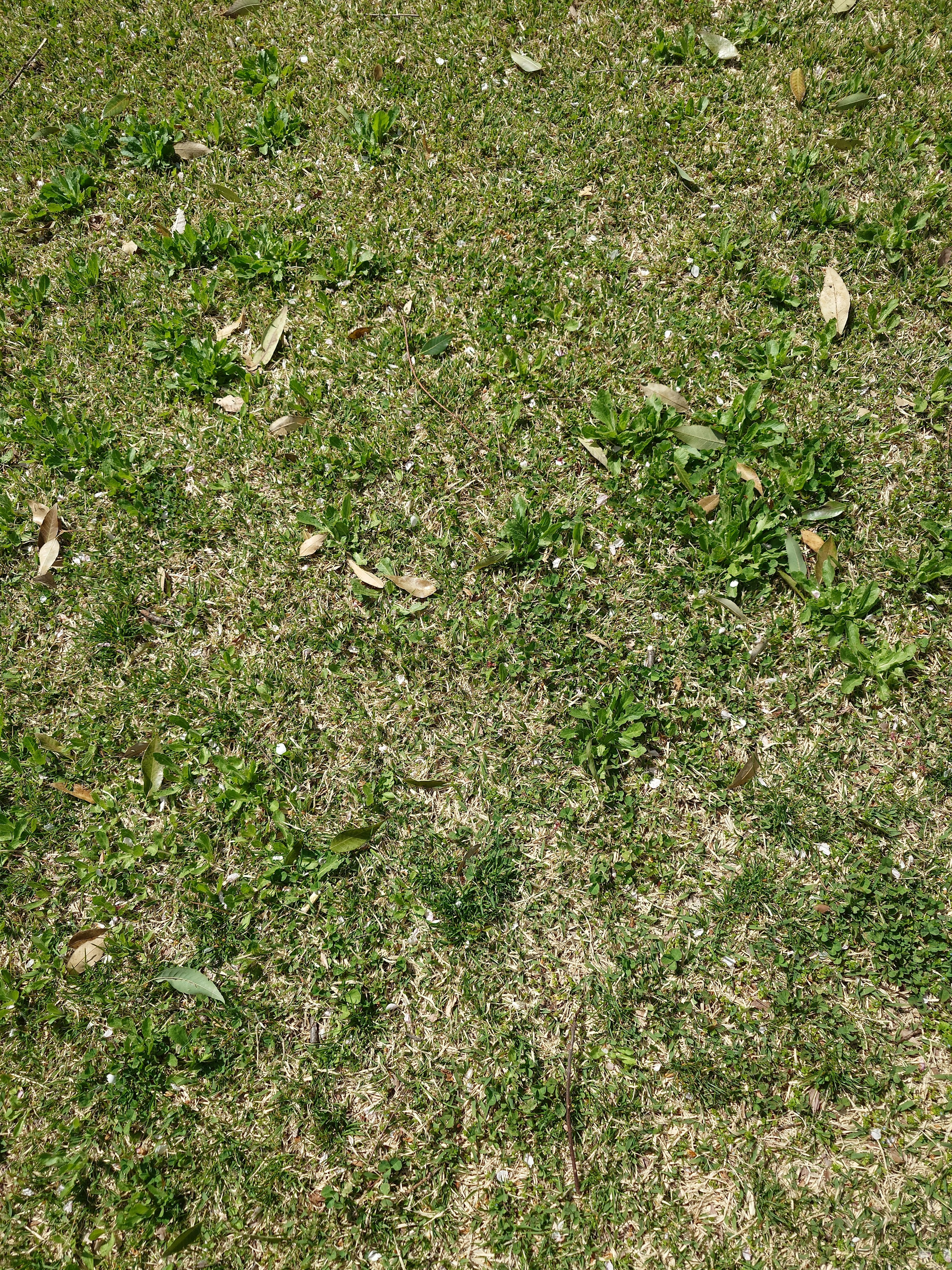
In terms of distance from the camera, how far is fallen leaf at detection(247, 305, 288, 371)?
3383 millimetres

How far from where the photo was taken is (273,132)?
3.84 m

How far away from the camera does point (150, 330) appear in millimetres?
3473

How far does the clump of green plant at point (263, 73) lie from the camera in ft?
13.0

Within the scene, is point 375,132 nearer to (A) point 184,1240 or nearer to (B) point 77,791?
(B) point 77,791

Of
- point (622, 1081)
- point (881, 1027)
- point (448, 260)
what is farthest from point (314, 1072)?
point (448, 260)

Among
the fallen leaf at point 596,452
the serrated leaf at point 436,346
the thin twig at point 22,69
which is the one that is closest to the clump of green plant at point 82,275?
the thin twig at point 22,69

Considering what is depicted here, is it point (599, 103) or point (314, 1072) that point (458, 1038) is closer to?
point (314, 1072)

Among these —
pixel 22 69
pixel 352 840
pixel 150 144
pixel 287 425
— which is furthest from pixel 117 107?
pixel 352 840

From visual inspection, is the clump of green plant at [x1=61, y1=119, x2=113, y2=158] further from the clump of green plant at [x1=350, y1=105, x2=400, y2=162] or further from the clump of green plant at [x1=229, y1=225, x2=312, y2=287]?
the clump of green plant at [x1=350, y1=105, x2=400, y2=162]

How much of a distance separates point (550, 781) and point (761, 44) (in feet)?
11.3

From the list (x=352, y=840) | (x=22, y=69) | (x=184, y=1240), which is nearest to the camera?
(x=184, y=1240)

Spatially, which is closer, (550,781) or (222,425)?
(550,781)

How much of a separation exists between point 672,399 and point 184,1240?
118 inches

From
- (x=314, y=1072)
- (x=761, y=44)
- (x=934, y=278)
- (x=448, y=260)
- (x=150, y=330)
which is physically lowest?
(x=314, y=1072)
